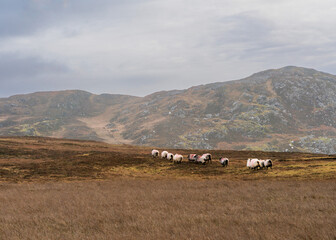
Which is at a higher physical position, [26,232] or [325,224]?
[325,224]

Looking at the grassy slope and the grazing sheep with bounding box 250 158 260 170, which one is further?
the grazing sheep with bounding box 250 158 260 170

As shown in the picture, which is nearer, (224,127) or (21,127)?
(224,127)

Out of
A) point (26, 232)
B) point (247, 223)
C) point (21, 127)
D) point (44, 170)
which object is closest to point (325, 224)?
point (247, 223)

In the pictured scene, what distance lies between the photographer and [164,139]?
6836 inches

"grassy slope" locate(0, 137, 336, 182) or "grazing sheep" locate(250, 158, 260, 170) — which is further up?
"grazing sheep" locate(250, 158, 260, 170)

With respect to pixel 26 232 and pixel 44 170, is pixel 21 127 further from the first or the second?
pixel 26 232

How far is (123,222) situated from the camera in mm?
11062

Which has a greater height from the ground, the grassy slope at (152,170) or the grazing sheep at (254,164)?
the grazing sheep at (254,164)

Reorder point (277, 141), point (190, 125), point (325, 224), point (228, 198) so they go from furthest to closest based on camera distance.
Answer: point (190, 125), point (277, 141), point (228, 198), point (325, 224)

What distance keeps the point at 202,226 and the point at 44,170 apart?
31647 millimetres

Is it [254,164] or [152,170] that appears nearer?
[254,164]

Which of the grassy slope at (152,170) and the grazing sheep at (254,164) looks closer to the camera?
the grassy slope at (152,170)

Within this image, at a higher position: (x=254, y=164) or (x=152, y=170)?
(x=254, y=164)

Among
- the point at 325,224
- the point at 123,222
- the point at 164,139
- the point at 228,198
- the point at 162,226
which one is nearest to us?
the point at 325,224
